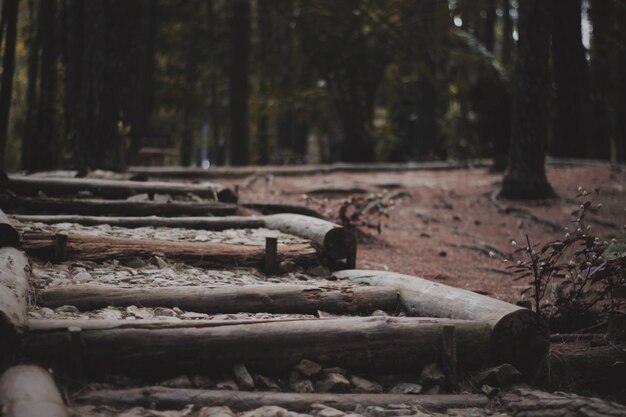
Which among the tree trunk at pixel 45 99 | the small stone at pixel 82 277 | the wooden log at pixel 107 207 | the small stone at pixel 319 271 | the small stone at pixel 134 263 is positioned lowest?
the small stone at pixel 319 271

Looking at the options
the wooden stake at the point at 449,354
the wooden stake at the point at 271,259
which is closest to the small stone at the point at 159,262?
the wooden stake at the point at 271,259

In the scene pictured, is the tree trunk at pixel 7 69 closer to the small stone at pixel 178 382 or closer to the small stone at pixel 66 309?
the small stone at pixel 66 309

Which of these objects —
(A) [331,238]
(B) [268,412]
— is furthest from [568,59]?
(B) [268,412]

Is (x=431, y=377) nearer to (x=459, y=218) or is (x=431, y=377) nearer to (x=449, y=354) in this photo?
(x=449, y=354)

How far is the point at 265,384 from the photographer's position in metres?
3.78

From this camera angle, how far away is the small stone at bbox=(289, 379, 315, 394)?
3758mm

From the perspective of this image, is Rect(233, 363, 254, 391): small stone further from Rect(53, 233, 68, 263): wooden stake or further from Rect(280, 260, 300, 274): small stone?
Rect(53, 233, 68, 263): wooden stake

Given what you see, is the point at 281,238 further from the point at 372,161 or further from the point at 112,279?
the point at 372,161

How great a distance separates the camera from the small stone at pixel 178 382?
359cm

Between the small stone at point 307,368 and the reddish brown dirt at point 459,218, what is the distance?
2.62 metres

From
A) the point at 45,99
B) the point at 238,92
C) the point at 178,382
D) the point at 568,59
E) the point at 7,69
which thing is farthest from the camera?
the point at 238,92

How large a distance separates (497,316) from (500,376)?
16.2 inches

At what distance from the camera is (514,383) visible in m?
4.10

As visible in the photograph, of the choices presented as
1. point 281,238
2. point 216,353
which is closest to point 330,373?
point 216,353
